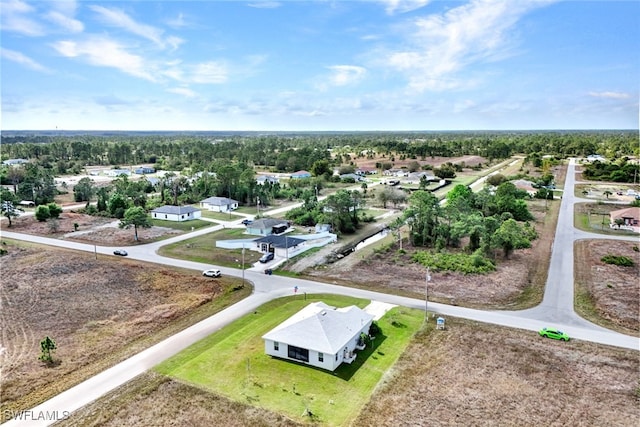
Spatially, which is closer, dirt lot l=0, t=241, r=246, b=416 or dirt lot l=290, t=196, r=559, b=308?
dirt lot l=0, t=241, r=246, b=416

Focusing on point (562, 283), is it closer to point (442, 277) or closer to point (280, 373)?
point (442, 277)

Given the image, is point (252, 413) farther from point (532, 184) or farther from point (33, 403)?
point (532, 184)

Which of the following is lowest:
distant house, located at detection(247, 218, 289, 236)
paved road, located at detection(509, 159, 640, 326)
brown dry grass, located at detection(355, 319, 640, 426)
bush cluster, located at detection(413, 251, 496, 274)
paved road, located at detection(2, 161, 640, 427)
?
brown dry grass, located at detection(355, 319, 640, 426)

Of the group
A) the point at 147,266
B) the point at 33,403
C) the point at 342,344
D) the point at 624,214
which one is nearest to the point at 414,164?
the point at 624,214

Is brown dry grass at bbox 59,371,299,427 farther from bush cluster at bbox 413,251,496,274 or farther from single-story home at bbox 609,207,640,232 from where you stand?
single-story home at bbox 609,207,640,232

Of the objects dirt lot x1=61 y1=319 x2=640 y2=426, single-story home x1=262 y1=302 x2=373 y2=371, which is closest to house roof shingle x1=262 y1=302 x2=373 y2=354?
single-story home x1=262 y1=302 x2=373 y2=371

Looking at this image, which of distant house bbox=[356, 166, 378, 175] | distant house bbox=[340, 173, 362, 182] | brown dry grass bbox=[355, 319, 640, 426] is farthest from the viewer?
distant house bbox=[356, 166, 378, 175]
